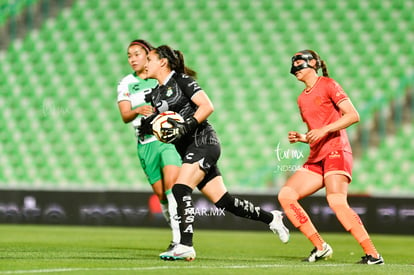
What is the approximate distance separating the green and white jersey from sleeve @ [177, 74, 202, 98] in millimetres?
1620

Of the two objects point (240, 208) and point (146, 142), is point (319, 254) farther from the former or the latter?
point (146, 142)

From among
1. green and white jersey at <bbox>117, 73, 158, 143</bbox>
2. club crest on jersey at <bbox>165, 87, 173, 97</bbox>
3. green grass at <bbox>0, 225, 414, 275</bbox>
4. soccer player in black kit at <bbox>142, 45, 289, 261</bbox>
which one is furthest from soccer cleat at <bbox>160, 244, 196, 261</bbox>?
green and white jersey at <bbox>117, 73, 158, 143</bbox>

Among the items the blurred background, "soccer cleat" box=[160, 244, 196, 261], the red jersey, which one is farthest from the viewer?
the blurred background

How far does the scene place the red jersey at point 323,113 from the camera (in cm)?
738

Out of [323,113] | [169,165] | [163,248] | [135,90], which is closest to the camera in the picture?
[323,113]

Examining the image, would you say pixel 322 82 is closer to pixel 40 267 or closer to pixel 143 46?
pixel 143 46

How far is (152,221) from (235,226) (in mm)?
1444

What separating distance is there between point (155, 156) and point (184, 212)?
179 cm

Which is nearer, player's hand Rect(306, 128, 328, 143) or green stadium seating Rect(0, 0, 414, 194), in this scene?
player's hand Rect(306, 128, 328, 143)

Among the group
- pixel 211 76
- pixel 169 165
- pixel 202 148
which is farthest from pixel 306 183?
pixel 211 76

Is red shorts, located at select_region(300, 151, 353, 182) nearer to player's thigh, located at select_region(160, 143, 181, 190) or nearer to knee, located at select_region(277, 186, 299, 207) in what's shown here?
knee, located at select_region(277, 186, 299, 207)

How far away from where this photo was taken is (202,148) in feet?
23.7

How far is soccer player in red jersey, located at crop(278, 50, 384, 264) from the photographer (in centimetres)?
718

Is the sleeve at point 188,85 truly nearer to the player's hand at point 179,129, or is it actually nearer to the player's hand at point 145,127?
the player's hand at point 179,129
